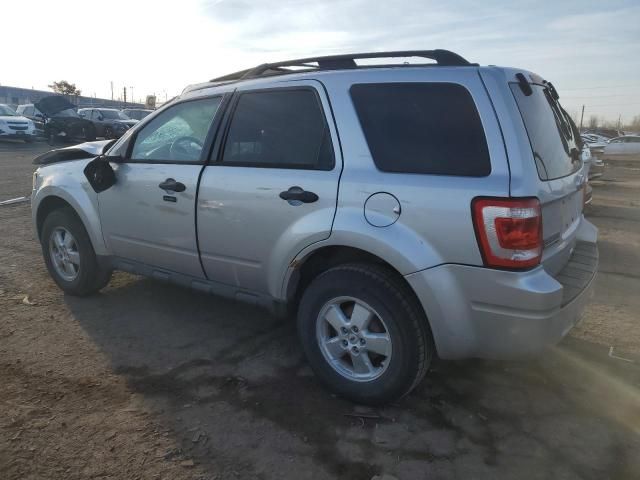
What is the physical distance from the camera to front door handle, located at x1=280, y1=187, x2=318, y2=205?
3.05m

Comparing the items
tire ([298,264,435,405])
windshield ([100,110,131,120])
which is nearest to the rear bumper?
tire ([298,264,435,405])

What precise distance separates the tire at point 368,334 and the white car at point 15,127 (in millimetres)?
24547

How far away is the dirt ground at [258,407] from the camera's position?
101 inches

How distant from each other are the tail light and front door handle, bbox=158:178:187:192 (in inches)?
81.5

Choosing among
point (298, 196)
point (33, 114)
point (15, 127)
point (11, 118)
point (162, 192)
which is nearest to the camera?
point (298, 196)

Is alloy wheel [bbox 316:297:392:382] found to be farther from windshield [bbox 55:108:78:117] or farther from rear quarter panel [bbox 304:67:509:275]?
windshield [bbox 55:108:78:117]

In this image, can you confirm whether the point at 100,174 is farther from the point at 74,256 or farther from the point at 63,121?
the point at 63,121

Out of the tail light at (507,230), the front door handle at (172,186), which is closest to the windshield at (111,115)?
the front door handle at (172,186)

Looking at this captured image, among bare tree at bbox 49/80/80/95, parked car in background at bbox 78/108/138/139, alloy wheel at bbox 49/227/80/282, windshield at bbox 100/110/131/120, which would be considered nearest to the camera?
alloy wheel at bbox 49/227/80/282

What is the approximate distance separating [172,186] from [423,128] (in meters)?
1.87

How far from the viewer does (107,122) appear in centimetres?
2348

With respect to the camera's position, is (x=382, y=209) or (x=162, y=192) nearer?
(x=382, y=209)

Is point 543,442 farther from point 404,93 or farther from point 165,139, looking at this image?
point 165,139

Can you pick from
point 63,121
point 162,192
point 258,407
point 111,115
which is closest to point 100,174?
point 162,192
